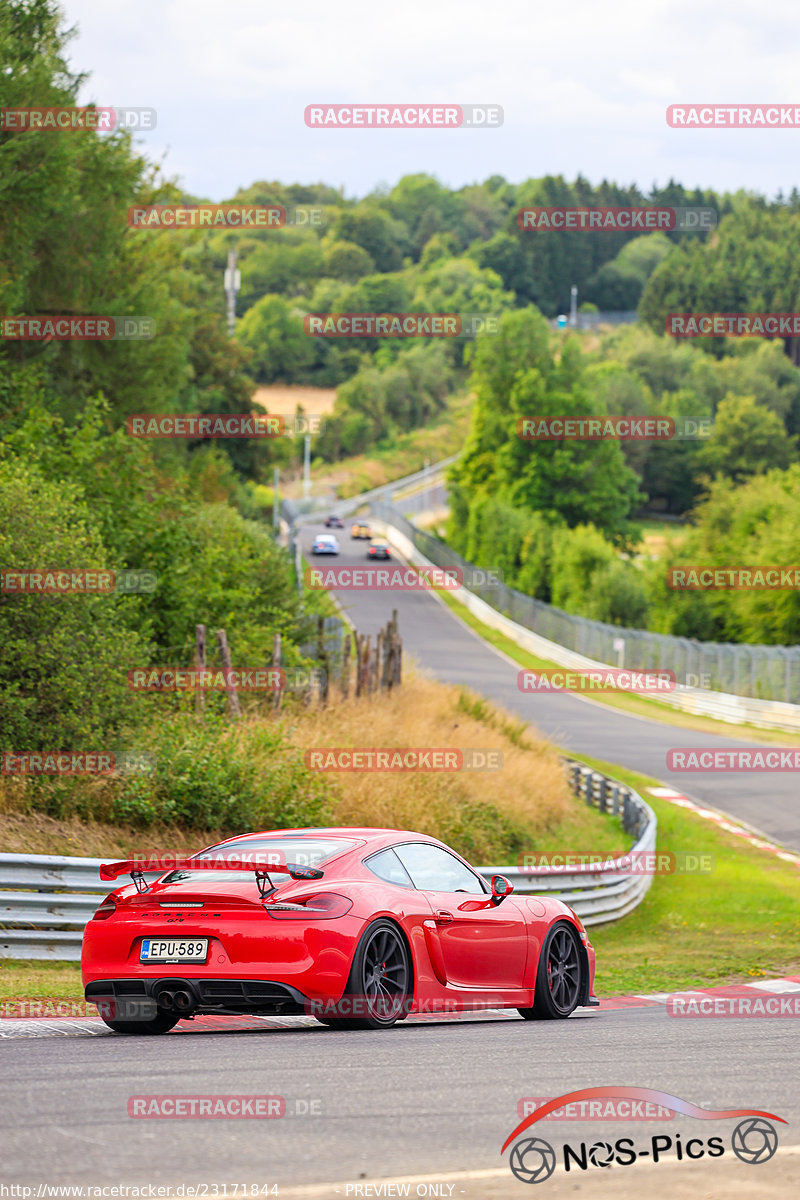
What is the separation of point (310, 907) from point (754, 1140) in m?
3.08

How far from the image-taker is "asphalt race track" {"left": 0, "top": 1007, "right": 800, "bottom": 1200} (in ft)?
14.7

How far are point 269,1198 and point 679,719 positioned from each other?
137 feet

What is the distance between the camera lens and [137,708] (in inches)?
634

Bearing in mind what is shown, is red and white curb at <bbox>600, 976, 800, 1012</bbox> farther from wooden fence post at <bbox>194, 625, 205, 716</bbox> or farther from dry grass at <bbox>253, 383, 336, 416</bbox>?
dry grass at <bbox>253, 383, 336, 416</bbox>

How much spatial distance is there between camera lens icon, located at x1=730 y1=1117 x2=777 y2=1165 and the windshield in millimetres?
3273

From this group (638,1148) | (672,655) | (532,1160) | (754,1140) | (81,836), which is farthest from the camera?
(672,655)

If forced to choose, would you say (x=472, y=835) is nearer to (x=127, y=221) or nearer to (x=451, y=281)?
(x=127, y=221)

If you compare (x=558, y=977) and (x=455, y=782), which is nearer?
(x=558, y=977)

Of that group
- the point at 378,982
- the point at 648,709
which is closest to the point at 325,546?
the point at 648,709

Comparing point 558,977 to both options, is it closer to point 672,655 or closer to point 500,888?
point 500,888

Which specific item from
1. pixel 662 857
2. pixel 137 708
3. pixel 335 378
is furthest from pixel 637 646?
pixel 335 378

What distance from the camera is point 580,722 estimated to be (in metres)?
41.5

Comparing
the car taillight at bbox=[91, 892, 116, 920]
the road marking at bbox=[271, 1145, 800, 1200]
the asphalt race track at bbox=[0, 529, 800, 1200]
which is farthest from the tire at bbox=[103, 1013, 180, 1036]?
Answer: the road marking at bbox=[271, 1145, 800, 1200]

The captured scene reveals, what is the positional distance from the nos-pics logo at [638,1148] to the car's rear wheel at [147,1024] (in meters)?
3.21
